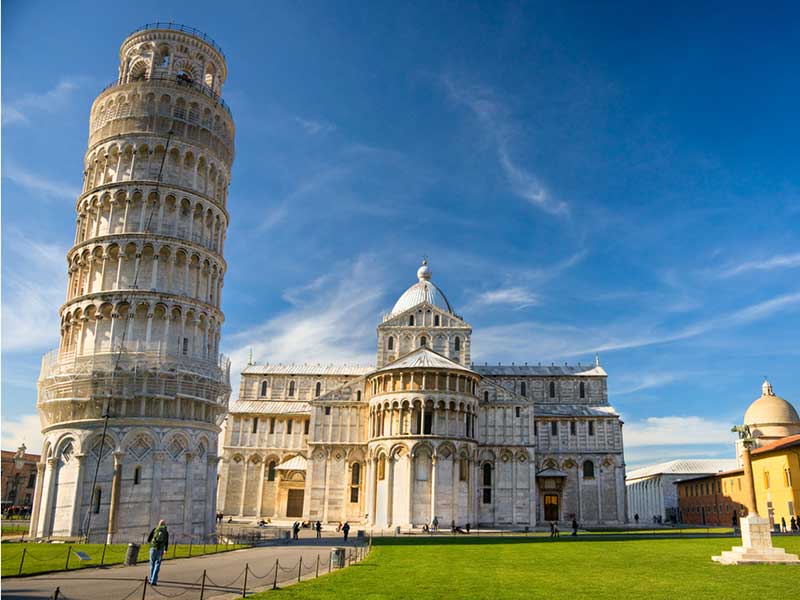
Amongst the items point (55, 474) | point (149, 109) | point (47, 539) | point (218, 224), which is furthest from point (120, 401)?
point (149, 109)

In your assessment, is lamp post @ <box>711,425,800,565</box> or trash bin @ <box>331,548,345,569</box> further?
lamp post @ <box>711,425,800,565</box>

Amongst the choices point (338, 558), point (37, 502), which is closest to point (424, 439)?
point (37, 502)

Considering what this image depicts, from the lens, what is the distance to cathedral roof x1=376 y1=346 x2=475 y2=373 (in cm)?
5916

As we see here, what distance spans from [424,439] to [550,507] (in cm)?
2068

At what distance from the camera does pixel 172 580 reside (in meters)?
21.2

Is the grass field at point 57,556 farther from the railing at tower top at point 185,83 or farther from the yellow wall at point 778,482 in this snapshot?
the yellow wall at point 778,482

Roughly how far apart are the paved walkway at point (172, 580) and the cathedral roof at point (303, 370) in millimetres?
49463

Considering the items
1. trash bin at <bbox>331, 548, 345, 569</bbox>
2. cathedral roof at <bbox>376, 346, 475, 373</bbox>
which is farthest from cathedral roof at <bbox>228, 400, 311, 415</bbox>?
trash bin at <bbox>331, 548, 345, 569</bbox>

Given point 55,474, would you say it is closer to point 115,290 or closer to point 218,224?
point 115,290

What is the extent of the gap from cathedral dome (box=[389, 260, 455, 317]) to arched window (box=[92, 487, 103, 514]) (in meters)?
38.9

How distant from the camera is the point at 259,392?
78.8m

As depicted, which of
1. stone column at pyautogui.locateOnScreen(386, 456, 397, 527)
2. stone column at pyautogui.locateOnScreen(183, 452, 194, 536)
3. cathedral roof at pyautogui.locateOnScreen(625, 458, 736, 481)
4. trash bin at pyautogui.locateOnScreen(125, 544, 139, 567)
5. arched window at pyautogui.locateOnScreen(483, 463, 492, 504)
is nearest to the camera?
trash bin at pyautogui.locateOnScreen(125, 544, 139, 567)

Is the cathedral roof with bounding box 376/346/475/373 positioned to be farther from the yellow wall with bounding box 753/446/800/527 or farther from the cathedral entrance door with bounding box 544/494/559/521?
the yellow wall with bounding box 753/446/800/527

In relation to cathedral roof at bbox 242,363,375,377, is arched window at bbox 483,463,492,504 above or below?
below
